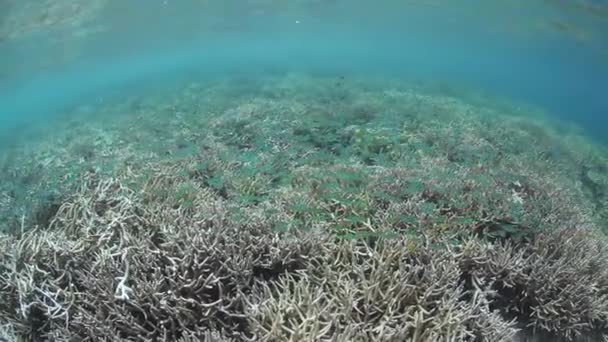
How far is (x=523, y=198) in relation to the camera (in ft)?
23.7

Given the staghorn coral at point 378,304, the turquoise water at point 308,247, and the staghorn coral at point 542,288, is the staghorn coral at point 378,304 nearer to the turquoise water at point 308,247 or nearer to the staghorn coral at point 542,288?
the turquoise water at point 308,247

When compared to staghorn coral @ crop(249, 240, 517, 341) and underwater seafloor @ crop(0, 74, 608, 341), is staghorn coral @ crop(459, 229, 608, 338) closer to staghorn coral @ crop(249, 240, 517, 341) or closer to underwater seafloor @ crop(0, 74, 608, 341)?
underwater seafloor @ crop(0, 74, 608, 341)

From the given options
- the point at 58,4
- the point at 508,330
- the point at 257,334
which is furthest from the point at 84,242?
the point at 58,4

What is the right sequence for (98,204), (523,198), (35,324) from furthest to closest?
1. (523,198)
2. (98,204)
3. (35,324)

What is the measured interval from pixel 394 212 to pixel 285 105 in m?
11.4

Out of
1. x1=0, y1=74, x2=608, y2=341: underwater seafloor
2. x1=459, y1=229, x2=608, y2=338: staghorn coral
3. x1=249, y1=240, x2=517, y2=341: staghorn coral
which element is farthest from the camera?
x1=459, y1=229, x2=608, y2=338: staghorn coral

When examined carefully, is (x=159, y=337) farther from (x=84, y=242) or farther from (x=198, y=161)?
(x=198, y=161)

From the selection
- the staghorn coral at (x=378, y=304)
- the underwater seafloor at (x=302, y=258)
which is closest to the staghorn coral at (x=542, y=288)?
the underwater seafloor at (x=302, y=258)

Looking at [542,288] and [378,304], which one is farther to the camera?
[542,288]

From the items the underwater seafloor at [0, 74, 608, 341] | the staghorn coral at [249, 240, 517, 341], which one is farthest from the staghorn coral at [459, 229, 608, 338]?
the staghorn coral at [249, 240, 517, 341]

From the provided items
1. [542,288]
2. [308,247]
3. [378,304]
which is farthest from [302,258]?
[542,288]

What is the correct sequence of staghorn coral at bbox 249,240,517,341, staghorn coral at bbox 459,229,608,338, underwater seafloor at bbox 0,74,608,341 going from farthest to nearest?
staghorn coral at bbox 459,229,608,338
underwater seafloor at bbox 0,74,608,341
staghorn coral at bbox 249,240,517,341

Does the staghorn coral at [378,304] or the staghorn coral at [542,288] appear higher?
the staghorn coral at [378,304]

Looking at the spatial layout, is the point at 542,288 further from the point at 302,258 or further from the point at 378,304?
the point at 302,258
